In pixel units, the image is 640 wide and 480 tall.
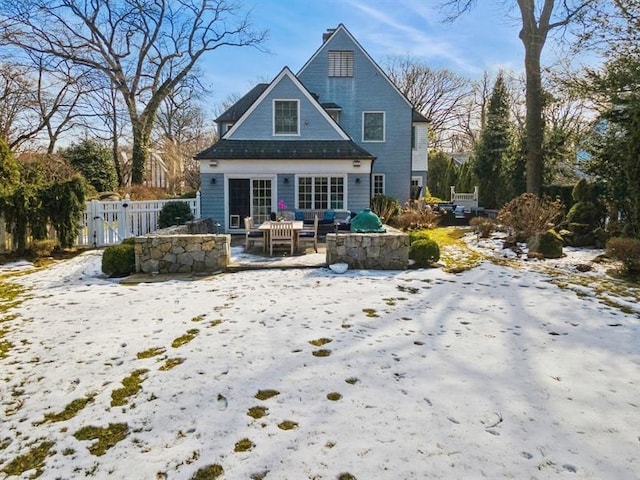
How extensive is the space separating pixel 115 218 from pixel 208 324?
28.2 feet

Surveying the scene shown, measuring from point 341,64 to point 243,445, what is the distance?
20.0 meters

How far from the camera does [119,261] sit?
8.00 meters

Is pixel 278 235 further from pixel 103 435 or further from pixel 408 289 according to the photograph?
pixel 103 435

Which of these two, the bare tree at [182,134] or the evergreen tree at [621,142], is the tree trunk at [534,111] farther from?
the bare tree at [182,134]

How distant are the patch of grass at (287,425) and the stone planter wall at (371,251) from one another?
18.5 feet

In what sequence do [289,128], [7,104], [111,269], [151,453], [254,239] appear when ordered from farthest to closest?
1. [7,104]
2. [289,128]
3. [254,239]
4. [111,269]
5. [151,453]

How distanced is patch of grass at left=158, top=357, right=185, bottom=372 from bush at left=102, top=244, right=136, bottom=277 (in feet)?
15.4

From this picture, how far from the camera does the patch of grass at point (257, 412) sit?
3.05 meters

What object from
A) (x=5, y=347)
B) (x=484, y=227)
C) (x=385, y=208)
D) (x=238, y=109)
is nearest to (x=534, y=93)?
(x=484, y=227)

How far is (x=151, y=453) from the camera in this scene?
266 cm

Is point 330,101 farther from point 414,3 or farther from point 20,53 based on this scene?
point 20,53

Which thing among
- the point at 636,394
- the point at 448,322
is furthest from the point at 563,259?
the point at 636,394

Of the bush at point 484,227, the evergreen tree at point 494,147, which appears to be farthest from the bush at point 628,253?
the evergreen tree at point 494,147

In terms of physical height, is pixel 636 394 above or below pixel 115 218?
below
